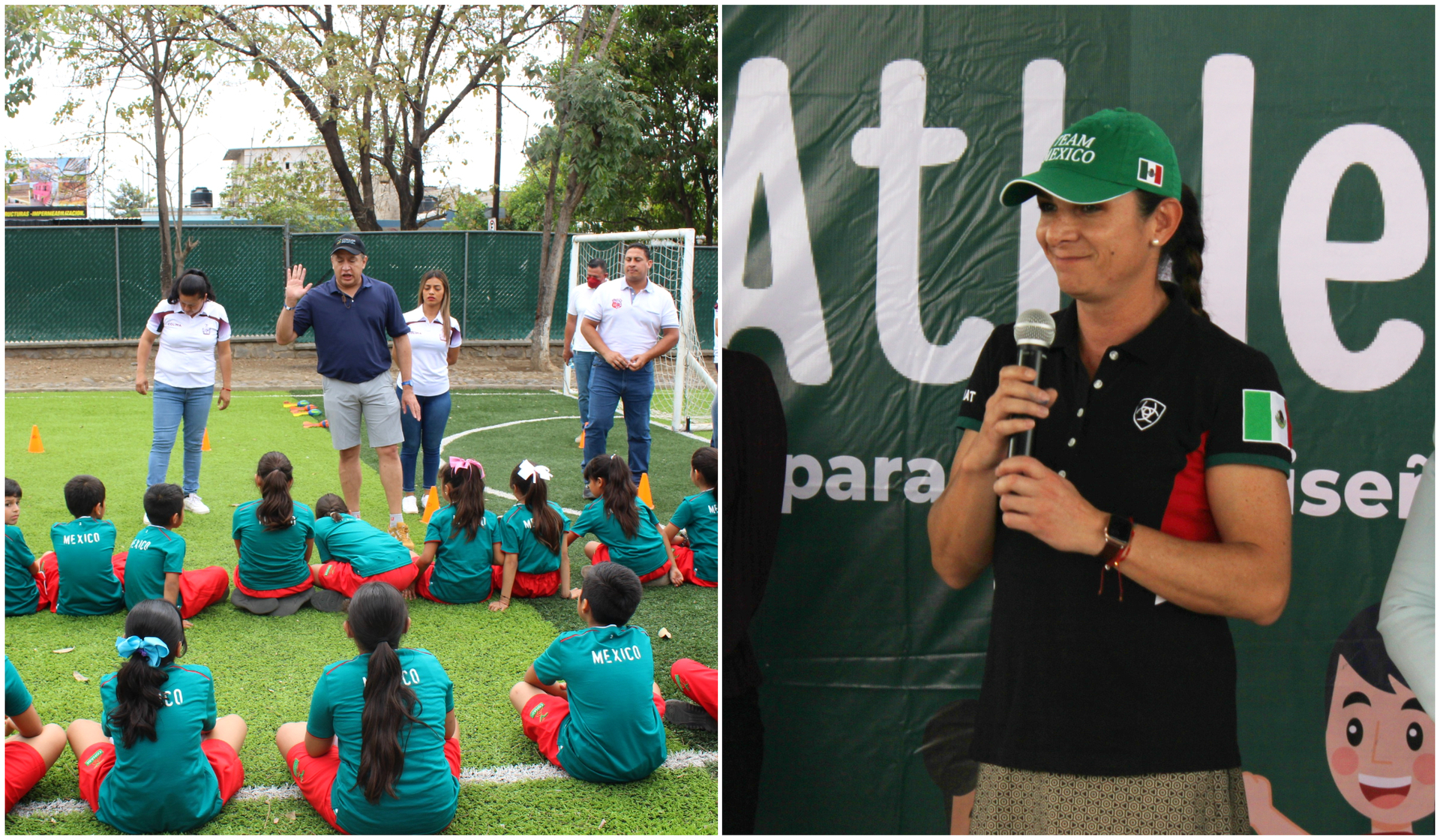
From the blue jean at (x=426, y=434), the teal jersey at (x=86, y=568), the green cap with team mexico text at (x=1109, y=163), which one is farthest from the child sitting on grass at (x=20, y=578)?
the green cap with team mexico text at (x=1109, y=163)

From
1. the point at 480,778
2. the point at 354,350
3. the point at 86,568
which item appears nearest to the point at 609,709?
the point at 480,778

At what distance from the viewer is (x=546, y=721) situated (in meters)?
3.62

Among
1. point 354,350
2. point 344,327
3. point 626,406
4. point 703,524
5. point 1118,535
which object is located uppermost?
point 344,327

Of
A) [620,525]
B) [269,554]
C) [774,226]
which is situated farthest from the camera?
[620,525]

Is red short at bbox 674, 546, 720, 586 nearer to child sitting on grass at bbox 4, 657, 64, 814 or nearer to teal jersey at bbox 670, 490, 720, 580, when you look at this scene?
teal jersey at bbox 670, 490, 720, 580

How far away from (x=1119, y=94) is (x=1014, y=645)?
1.41 m

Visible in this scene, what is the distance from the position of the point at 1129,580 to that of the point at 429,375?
18.5ft

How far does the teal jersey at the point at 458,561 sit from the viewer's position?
518 centimetres

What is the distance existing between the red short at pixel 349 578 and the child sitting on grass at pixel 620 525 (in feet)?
2.72

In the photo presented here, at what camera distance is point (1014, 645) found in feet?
7.28

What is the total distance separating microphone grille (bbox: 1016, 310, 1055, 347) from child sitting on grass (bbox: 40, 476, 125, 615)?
15.0 feet

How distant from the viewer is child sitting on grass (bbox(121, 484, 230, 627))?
4707 millimetres

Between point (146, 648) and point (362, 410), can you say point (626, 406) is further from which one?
point (146, 648)

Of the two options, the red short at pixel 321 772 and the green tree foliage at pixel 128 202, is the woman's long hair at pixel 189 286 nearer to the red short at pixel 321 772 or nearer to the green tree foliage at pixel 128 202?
the red short at pixel 321 772
